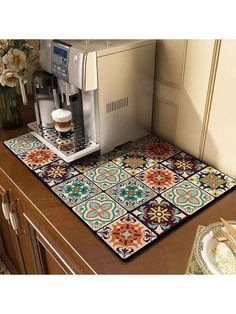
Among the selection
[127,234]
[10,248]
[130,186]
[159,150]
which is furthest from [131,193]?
[10,248]

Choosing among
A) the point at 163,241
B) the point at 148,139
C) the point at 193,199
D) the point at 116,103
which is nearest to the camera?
the point at 163,241

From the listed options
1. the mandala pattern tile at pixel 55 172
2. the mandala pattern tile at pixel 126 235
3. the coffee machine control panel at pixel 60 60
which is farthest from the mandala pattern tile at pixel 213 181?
the coffee machine control panel at pixel 60 60

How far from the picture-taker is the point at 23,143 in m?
1.15

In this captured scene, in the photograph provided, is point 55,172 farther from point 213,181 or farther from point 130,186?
point 213,181

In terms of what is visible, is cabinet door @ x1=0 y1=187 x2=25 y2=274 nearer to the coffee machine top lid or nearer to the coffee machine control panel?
the coffee machine top lid

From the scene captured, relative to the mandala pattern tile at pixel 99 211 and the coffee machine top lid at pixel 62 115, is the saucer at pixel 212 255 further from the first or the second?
the coffee machine top lid at pixel 62 115

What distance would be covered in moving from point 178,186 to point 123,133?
→ 26 cm

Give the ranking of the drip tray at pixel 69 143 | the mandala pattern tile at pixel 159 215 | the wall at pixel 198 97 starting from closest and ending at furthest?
the mandala pattern tile at pixel 159 215 → the wall at pixel 198 97 → the drip tray at pixel 69 143

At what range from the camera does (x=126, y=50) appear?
990mm

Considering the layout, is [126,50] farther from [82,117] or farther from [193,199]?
[193,199]

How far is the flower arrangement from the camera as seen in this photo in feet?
3.59

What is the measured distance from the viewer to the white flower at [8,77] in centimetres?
111

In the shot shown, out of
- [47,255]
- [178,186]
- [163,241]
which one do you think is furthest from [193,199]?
[47,255]

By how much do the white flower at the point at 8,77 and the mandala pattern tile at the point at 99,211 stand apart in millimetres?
482
